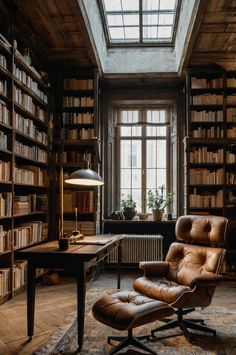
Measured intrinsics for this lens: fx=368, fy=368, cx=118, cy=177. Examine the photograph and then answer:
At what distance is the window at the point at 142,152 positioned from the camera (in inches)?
264

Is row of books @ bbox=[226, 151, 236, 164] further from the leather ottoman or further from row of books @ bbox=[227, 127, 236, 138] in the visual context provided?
the leather ottoman

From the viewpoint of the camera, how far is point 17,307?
3936mm

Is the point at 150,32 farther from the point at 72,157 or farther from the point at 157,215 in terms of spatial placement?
the point at 157,215

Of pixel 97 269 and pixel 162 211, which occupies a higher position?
pixel 162 211

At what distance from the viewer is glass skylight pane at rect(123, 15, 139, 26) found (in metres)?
5.92

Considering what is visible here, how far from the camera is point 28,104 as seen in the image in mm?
4949

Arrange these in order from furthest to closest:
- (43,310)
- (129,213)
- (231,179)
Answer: (129,213), (231,179), (43,310)

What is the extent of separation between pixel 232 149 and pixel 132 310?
3975 millimetres

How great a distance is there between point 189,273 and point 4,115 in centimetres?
261

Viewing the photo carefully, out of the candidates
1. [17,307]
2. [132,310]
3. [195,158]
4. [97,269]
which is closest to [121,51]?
[195,158]

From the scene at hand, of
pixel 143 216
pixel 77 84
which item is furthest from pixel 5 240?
pixel 77 84

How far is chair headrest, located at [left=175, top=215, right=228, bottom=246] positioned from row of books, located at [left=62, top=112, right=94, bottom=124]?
8.94 feet

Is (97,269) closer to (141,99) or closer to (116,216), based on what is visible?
(116,216)

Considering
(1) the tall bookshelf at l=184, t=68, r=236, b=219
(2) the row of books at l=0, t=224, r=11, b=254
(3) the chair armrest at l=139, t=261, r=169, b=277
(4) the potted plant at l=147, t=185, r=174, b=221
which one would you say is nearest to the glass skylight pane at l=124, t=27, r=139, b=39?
(1) the tall bookshelf at l=184, t=68, r=236, b=219
